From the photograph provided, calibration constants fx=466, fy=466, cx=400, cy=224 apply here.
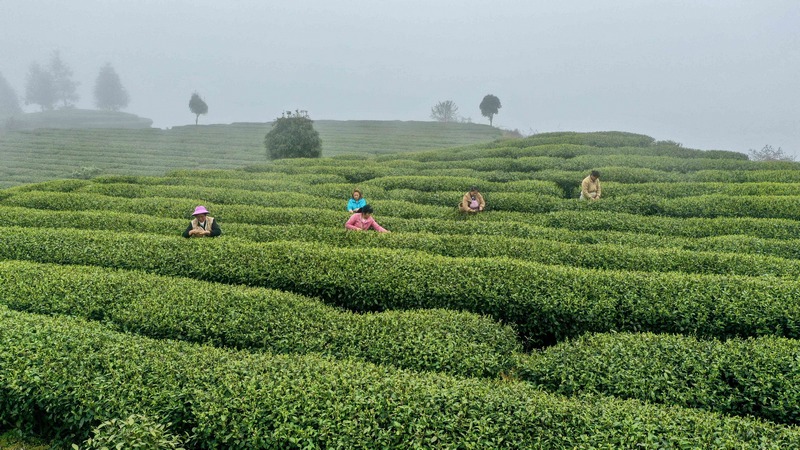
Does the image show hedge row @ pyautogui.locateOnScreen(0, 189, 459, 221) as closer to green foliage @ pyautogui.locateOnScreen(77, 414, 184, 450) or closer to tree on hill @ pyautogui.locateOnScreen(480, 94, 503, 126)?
green foliage @ pyautogui.locateOnScreen(77, 414, 184, 450)

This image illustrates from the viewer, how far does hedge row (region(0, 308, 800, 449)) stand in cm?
609

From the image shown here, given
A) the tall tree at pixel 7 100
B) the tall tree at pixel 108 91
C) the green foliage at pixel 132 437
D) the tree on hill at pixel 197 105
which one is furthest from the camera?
the tall tree at pixel 108 91

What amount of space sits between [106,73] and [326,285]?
153 meters

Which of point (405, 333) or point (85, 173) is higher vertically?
point (85, 173)

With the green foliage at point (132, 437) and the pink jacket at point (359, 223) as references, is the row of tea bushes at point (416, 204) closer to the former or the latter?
the pink jacket at point (359, 223)

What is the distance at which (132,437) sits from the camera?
599cm

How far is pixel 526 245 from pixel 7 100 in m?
156

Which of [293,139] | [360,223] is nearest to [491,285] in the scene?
[360,223]

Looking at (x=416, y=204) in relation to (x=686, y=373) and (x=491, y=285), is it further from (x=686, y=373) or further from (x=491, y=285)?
(x=686, y=373)

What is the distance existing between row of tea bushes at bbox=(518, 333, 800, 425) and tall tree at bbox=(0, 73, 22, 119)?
147 metres

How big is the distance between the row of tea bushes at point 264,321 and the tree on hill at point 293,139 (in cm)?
3268

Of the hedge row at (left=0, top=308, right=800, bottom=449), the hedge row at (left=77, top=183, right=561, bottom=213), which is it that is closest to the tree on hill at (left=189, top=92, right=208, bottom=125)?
the hedge row at (left=77, top=183, right=561, bottom=213)

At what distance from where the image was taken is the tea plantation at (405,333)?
641cm

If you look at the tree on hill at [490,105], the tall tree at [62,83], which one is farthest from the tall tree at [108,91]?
the tree on hill at [490,105]
